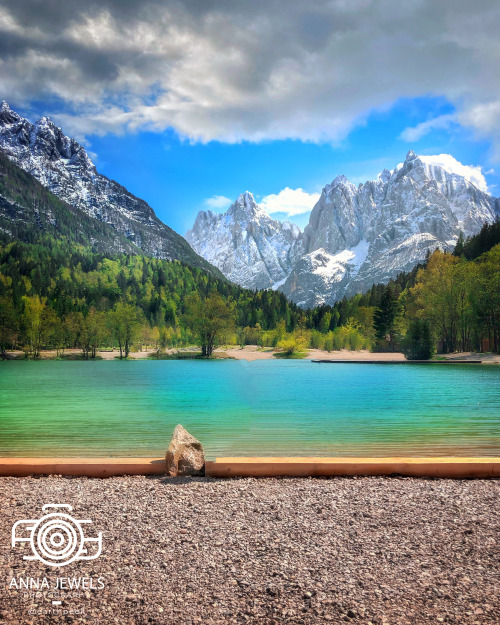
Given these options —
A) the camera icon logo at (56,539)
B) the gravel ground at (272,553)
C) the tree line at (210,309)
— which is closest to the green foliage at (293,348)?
the tree line at (210,309)

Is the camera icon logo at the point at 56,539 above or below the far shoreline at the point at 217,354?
above

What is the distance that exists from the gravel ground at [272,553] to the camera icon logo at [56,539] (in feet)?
0.36

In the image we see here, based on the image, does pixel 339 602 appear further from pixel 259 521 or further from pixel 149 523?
pixel 149 523

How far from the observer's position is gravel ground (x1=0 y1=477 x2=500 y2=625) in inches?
128

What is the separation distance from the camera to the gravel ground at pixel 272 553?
326cm

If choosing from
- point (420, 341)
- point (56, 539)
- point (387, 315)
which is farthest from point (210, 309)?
point (56, 539)

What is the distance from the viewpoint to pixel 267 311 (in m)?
143

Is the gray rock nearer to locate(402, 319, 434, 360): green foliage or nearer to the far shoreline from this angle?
locate(402, 319, 434, 360): green foliage

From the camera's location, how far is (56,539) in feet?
14.8

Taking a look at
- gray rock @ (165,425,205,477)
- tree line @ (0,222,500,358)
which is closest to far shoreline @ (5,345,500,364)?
tree line @ (0,222,500,358)

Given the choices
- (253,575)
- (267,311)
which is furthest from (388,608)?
(267,311)

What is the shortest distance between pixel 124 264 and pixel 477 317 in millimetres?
145099

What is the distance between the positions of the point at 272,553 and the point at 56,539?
2311 mm

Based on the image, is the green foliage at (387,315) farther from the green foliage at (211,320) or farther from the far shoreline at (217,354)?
the green foliage at (211,320)
